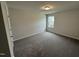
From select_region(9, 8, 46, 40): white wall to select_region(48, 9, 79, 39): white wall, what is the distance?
252 mm

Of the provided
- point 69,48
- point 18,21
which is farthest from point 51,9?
point 69,48

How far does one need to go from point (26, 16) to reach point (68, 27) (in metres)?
0.75

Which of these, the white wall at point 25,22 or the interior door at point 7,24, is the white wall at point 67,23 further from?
the interior door at point 7,24

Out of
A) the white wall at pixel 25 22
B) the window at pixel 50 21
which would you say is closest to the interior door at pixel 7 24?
the white wall at pixel 25 22

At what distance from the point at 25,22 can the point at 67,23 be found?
0.74 metres

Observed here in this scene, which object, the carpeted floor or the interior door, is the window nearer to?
the carpeted floor

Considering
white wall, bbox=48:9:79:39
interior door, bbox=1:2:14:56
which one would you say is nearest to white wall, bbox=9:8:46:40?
interior door, bbox=1:2:14:56

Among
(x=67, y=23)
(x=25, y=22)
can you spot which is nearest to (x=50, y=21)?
(x=67, y=23)

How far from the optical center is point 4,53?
1.34 m

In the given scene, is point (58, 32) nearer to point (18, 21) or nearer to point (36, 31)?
point (36, 31)

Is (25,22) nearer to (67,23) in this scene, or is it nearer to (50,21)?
(50,21)

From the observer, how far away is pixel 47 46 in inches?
65.8

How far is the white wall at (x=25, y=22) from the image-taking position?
145cm

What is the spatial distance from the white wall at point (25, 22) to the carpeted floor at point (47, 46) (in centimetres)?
10
